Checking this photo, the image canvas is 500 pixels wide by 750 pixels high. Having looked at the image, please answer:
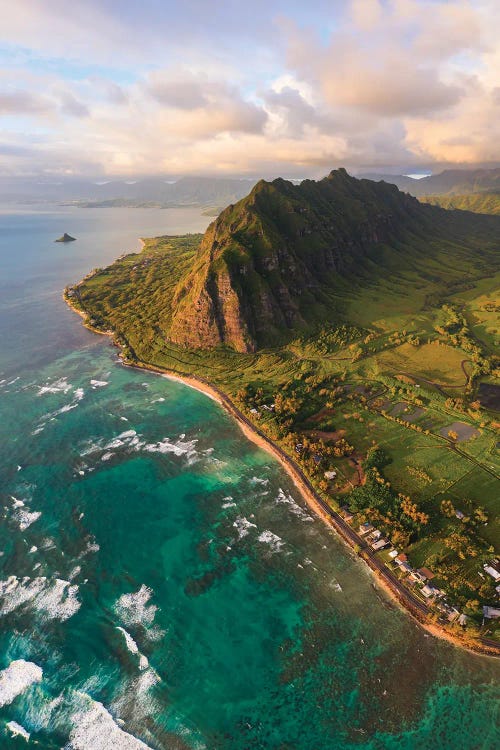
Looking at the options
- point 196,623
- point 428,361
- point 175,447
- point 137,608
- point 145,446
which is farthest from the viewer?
point 428,361

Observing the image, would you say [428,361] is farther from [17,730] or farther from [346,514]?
[17,730]

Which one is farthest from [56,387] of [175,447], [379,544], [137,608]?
[379,544]

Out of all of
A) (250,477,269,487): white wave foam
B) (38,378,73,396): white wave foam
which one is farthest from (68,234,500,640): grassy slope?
(38,378,73,396): white wave foam

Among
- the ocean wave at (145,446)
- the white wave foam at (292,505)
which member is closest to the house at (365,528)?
the white wave foam at (292,505)

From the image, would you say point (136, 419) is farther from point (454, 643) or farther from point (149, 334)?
point (454, 643)

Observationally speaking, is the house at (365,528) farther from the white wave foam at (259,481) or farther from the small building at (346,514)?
the white wave foam at (259,481)

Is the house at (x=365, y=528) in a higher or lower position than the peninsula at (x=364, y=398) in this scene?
lower

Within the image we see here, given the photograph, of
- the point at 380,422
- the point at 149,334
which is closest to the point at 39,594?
the point at 380,422
